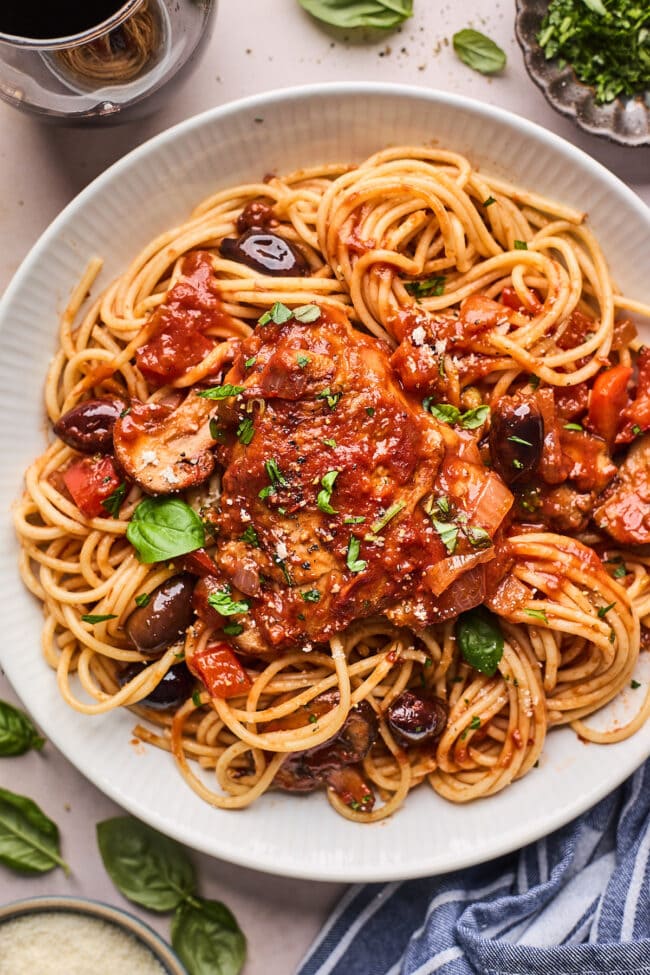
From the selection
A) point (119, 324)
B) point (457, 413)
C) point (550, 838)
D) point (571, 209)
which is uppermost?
point (119, 324)

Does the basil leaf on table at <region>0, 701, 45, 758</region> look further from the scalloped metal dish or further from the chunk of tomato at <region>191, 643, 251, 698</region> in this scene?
the scalloped metal dish

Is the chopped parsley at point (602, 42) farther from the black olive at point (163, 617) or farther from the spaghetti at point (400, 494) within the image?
the black olive at point (163, 617)

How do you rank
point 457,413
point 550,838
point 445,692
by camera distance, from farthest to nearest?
1. point 550,838
2. point 445,692
3. point 457,413

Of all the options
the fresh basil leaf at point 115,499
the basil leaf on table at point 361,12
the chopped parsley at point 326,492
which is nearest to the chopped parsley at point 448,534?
the chopped parsley at point 326,492

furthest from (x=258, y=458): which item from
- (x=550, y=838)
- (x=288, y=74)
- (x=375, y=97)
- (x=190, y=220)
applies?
(x=550, y=838)

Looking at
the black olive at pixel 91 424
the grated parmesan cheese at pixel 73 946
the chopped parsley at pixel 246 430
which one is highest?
the black olive at pixel 91 424

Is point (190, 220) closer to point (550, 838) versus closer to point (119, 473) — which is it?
point (119, 473)

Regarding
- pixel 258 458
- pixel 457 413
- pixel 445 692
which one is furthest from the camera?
pixel 445 692
